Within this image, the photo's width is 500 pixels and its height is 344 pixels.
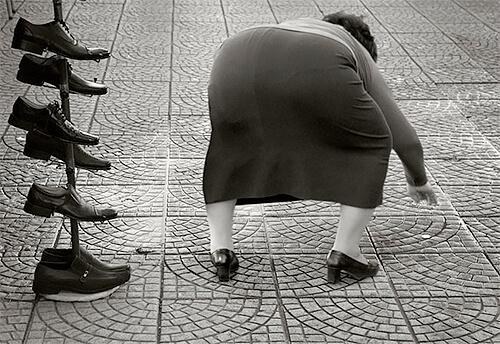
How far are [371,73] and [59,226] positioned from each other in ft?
6.98

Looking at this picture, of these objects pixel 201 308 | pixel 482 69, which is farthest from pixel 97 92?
pixel 482 69

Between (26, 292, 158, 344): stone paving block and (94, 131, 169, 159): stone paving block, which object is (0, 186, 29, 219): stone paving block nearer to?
(94, 131, 169, 159): stone paving block

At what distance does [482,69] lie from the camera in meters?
8.25

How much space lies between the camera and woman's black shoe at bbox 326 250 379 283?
14.5 feet

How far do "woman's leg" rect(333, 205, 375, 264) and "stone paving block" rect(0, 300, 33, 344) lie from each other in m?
1.68

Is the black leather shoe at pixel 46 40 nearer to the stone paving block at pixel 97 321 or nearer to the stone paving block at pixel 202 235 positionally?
the stone paving block at pixel 97 321

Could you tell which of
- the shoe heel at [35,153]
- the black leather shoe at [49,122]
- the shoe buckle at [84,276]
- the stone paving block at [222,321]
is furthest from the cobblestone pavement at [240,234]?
the black leather shoe at [49,122]

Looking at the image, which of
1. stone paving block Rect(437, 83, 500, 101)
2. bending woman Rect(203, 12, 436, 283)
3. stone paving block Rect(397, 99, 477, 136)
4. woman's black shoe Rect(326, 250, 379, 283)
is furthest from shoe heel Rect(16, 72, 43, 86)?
stone paving block Rect(437, 83, 500, 101)

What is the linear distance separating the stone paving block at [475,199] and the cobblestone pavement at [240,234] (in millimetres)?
14

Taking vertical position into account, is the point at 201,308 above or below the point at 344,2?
above

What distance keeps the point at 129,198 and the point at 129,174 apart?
40 centimetres

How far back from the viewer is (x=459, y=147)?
6.39 metres

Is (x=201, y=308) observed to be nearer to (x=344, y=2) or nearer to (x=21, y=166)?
(x=21, y=166)

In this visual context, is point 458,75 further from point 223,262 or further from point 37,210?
point 37,210
